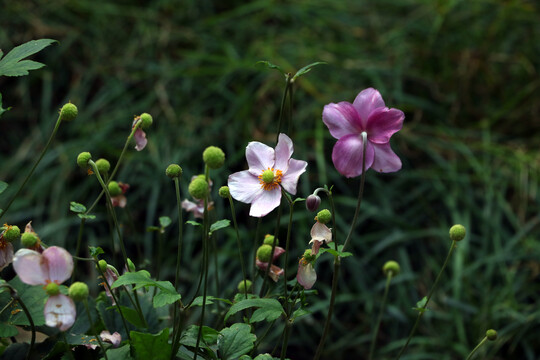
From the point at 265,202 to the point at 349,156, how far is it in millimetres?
108

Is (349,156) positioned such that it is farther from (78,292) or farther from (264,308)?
(78,292)

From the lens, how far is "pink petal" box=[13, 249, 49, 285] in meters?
0.52

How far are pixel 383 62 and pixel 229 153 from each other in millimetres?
763

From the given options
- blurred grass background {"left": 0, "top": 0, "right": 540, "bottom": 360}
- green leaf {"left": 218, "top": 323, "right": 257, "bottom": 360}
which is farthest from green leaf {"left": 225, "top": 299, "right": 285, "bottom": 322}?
blurred grass background {"left": 0, "top": 0, "right": 540, "bottom": 360}

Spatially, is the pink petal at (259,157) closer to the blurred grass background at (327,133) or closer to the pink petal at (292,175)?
the pink petal at (292,175)

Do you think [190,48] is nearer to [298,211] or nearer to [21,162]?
[21,162]

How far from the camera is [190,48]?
2.60 meters

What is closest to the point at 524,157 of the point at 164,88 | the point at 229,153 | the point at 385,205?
the point at 385,205

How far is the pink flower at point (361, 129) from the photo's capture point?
68cm

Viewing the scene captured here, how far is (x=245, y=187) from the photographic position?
0.68 meters

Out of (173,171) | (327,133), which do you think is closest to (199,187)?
(173,171)

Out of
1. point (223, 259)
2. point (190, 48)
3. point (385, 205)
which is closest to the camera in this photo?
point (223, 259)

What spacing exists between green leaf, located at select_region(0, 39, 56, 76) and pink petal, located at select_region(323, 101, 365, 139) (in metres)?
0.31

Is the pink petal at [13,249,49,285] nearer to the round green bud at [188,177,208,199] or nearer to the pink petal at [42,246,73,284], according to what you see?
the pink petal at [42,246,73,284]
